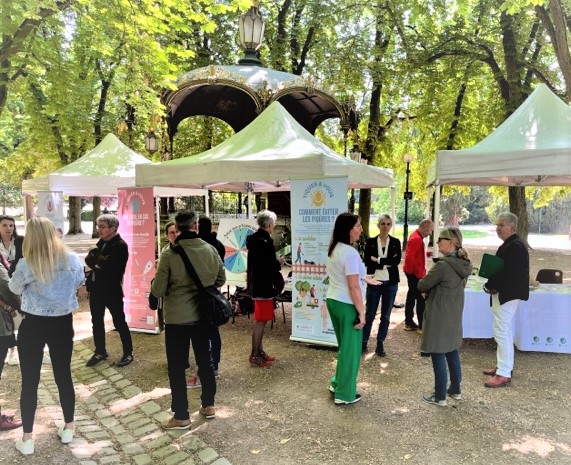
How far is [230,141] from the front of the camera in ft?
22.2

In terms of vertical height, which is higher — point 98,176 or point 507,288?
point 98,176

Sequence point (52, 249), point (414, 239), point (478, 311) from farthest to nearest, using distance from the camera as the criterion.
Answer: point (414, 239)
point (478, 311)
point (52, 249)

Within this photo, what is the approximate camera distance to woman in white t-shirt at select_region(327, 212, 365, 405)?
12.8ft

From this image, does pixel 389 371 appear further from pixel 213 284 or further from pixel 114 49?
pixel 114 49

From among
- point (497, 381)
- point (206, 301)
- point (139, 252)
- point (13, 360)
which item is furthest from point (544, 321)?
point (13, 360)

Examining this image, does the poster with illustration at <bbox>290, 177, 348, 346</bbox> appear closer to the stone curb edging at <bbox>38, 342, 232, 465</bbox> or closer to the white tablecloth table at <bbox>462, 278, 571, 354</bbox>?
the white tablecloth table at <bbox>462, 278, 571, 354</bbox>

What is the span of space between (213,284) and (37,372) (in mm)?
1463

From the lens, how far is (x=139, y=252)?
21.6 feet

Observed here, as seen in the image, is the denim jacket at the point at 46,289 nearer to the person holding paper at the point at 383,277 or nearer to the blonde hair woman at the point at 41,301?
the blonde hair woman at the point at 41,301

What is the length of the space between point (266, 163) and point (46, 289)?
3106 millimetres

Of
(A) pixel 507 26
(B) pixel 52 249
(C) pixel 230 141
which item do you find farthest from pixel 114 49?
(A) pixel 507 26

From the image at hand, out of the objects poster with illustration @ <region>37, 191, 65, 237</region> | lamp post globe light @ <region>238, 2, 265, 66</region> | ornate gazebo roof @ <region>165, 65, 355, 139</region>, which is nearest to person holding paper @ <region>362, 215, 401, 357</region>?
ornate gazebo roof @ <region>165, 65, 355, 139</region>

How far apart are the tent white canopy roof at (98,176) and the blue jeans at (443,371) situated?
20.6 ft

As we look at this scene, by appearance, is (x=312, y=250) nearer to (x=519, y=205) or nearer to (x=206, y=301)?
(x=206, y=301)
